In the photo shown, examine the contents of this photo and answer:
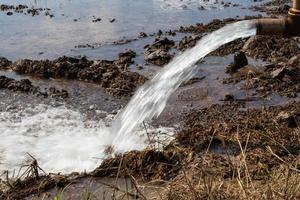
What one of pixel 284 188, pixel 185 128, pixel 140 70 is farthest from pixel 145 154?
pixel 140 70

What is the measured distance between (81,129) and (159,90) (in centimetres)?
142

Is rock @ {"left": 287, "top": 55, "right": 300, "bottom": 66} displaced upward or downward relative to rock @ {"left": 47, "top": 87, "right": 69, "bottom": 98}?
upward

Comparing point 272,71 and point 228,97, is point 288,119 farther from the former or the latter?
point 272,71

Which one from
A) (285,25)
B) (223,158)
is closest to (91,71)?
(223,158)

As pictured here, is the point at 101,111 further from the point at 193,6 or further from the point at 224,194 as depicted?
the point at 193,6

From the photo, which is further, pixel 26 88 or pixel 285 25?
pixel 26 88

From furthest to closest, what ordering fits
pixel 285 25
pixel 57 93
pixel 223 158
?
1. pixel 57 93
2. pixel 223 158
3. pixel 285 25

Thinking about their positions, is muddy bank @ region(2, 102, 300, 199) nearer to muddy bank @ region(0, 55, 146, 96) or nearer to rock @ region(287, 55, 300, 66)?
rock @ region(287, 55, 300, 66)

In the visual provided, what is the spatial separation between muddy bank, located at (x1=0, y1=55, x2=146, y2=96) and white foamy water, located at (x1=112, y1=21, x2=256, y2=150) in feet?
1.41

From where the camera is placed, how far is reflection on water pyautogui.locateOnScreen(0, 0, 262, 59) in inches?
464

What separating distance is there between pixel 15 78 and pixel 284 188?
22.8 ft

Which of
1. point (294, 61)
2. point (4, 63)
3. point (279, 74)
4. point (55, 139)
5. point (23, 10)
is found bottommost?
point (55, 139)

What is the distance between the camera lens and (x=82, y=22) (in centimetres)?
1409

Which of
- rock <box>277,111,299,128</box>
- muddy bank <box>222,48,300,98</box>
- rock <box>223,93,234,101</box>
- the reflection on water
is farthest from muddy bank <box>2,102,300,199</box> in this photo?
the reflection on water
